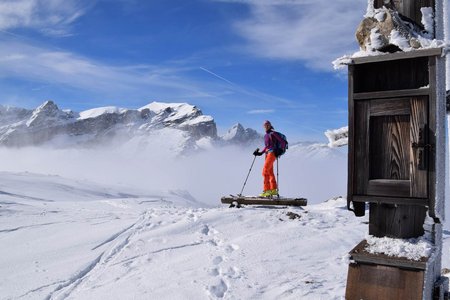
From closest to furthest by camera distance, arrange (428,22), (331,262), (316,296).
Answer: (428,22) < (316,296) < (331,262)

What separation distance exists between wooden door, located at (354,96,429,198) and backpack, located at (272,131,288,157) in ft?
27.5

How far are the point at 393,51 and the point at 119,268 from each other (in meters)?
4.91

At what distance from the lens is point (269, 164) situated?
452 inches

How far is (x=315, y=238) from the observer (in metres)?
6.98

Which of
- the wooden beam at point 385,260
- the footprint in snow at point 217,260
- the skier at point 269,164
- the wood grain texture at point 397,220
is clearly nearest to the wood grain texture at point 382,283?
the wooden beam at point 385,260

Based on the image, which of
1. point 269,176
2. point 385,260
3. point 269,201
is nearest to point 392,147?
point 385,260

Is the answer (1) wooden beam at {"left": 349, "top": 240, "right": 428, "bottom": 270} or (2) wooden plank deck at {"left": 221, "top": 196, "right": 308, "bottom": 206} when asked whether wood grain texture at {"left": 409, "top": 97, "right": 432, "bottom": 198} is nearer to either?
(1) wooden beam at {"left": 349, "top": 240, "right": 428, "bottom": 270}

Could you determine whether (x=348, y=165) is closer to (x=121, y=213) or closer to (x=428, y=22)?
(x=428, y=22)

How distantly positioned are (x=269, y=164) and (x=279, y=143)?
0.65 meters

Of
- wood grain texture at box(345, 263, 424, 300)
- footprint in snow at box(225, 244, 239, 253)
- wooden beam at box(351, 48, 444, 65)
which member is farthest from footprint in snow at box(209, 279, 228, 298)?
wooden beam at box(351, 48, 444, 65)

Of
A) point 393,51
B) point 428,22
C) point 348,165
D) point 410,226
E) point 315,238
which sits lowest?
point 315,238

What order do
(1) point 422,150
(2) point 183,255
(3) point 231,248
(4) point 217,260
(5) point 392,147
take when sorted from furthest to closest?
(3) point 231,248 < (2) point 183,255 < (4) point 217,260 < (5) point 392,147 < (1) point 422,150

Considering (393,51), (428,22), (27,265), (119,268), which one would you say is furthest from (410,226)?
(27,265)

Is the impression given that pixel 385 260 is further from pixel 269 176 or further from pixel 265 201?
pixel 269 176
